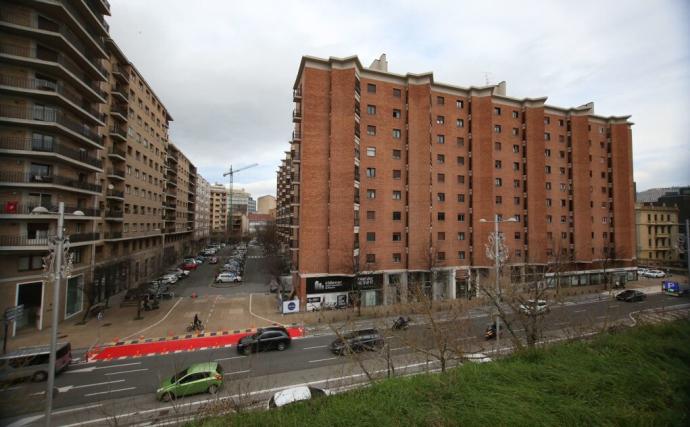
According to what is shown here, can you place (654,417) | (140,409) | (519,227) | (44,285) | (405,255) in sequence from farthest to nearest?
(519,227)
(405,255)
(44,285)
(140,409)
(654,417)

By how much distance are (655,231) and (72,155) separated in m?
79.4

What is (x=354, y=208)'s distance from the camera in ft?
92.7

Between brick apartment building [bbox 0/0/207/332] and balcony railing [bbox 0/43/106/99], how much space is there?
7cm

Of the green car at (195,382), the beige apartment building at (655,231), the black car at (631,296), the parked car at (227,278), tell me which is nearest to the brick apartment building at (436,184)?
the black car at (631,296)

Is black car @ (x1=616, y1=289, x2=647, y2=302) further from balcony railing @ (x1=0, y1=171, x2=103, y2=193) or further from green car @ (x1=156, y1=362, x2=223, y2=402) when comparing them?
balcony railing @ (x1=0, y1=171, x2=103, y2=193)

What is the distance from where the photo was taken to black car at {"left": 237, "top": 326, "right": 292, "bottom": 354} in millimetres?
18094

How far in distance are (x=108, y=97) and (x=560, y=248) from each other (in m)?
54.9

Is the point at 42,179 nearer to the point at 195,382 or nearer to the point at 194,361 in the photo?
the point at 194,361

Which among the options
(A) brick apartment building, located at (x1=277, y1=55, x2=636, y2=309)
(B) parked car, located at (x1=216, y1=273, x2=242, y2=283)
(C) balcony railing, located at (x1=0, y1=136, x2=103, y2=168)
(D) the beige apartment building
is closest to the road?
(A) brick apartment building, located at (x1=277, y1=55, x2=636, y2=309)

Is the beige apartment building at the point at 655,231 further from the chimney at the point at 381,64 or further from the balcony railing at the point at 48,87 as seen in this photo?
the balcony railing at the point at 48,87

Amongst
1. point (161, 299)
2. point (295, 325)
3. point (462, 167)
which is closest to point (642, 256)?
point (462, 167)

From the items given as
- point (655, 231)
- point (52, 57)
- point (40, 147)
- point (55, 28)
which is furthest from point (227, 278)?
point (655, 231)

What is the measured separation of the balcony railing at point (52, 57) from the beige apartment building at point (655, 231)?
76501mm

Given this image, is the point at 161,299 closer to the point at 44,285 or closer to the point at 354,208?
the point at 44,285
